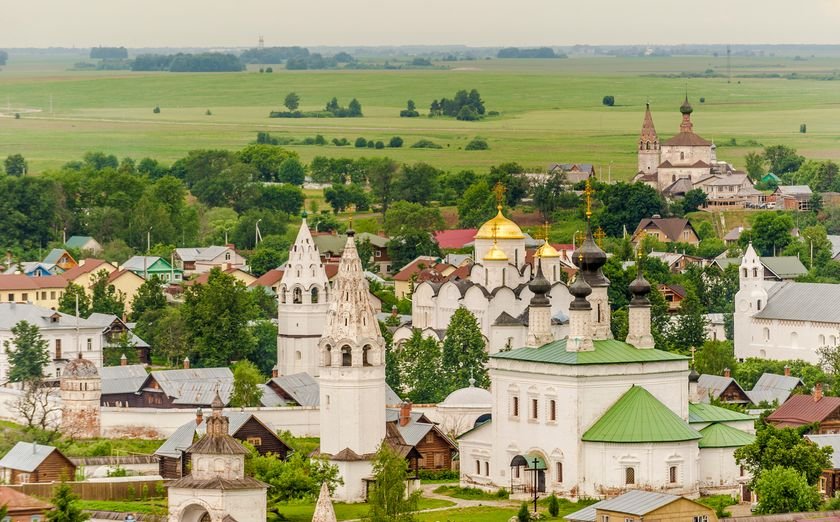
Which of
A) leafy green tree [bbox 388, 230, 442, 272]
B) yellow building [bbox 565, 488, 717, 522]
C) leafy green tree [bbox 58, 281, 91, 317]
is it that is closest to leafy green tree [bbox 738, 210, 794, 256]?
leafy green tree [bbox 388, 230, 442, 272]

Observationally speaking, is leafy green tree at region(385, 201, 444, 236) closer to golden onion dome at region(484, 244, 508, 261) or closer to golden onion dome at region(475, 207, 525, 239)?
golden onion dome at region(475, 207, 525, 239)

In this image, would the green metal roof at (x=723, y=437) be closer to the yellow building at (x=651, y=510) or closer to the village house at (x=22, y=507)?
the yellow building at (x=651, y=510)

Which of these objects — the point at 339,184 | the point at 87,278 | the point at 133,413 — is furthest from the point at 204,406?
the point at 339,184

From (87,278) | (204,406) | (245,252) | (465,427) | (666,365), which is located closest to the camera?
(666,365)

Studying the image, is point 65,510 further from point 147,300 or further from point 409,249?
point 409,249

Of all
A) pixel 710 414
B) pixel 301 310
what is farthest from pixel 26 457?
pixel 301 310

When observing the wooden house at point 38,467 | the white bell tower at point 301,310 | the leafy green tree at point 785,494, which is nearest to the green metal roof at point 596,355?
the leafy green tree at point 785,494

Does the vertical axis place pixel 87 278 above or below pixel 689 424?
above

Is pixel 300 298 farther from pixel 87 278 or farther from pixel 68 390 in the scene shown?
pixel 87 278
